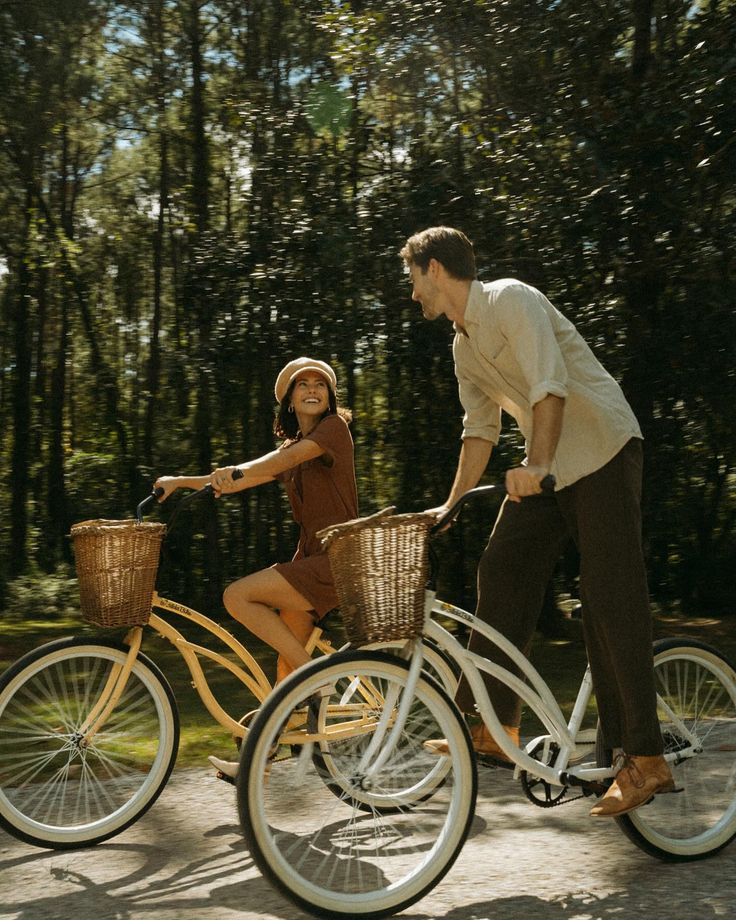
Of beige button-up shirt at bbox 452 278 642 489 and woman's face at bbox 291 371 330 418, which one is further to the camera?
woman's face at bbox 291 371 330 418

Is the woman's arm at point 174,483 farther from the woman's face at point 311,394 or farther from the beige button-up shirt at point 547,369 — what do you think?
the beige button-up shirt at point 547,369

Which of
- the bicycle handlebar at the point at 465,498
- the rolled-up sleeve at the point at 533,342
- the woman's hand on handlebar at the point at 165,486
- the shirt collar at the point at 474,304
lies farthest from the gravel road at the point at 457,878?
the shirt collar at the point at 474,304

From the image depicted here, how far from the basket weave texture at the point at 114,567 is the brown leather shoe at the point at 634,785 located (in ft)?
5.39

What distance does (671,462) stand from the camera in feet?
31.0

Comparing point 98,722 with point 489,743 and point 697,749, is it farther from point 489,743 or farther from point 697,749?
point 697,749

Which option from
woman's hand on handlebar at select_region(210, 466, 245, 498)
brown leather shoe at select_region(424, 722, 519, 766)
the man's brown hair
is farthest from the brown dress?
the man's brown hair

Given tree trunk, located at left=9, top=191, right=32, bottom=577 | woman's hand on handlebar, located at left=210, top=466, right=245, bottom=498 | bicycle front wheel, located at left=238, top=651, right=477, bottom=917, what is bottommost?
bicycle front wheel, located at left=238, top=651, right=477, bottom=917

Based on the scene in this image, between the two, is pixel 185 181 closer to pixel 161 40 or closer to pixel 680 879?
pixel 161 40

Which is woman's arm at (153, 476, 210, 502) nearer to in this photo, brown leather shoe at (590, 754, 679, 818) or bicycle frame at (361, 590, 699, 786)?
bicycle frame at (361, 590, 699, 786)

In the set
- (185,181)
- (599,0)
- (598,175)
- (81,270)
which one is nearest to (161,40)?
(185,181)

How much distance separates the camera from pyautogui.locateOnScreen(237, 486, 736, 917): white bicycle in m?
3.37

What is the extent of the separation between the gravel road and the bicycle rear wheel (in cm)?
9

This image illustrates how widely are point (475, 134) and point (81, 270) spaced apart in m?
8.09

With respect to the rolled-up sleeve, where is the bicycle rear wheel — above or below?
below
